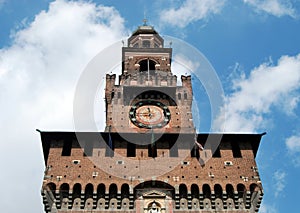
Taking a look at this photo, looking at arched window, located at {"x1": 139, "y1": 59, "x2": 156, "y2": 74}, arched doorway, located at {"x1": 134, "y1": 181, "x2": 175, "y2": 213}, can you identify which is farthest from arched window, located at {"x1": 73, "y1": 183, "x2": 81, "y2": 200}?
arched window, located at {"x1": 139, "y1": 59, "x2": 156, "y2": 74}

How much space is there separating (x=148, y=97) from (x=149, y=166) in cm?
745

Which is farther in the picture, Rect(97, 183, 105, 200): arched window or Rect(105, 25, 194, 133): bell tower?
Rect(105, 25, 194, 133): bell tower

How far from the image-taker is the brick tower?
95.3 ft

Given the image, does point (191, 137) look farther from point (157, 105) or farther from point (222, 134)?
point (157, 105)

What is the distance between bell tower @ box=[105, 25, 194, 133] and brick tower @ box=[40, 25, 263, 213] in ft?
0.22

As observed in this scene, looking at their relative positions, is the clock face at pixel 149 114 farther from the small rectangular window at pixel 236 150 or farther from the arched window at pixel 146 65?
the arched window at pixel 146 65

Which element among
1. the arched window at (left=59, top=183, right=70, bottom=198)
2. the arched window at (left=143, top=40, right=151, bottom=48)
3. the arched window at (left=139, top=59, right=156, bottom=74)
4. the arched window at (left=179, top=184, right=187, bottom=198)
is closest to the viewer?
the arched window at (left=59, top=183, right=70, bottom=198)

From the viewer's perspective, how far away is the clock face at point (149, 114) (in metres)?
34.9

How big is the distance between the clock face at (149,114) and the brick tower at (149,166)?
63mm

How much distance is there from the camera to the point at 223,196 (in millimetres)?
29312

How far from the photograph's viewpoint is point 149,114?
117ft

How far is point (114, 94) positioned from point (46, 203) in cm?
1053

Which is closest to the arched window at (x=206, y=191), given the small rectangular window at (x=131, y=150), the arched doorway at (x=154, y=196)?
the arched doorway at (x=154, y=196)

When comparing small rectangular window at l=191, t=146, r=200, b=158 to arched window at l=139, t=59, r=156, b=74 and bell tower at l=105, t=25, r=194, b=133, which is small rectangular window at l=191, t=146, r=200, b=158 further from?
arched window at l=139, t=59, r=156, b=74
